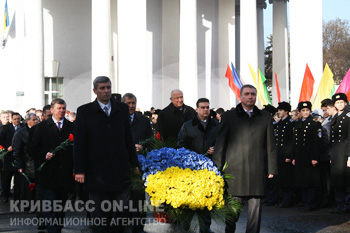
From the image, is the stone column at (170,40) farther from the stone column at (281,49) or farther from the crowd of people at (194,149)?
the crowd of people at (194,149)

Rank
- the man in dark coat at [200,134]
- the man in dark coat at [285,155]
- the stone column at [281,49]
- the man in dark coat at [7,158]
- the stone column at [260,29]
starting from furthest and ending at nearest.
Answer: the stone column at [260,29] < the stone column at [281,49] < the man in dark coat at [7,158] < the man in dark coat at [285,155] < the man in dark coat at [200,134]

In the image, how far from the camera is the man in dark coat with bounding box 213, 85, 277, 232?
7.96 metres

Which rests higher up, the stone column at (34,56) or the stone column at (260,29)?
the stone column at (260,29)

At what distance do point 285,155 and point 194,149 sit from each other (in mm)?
4545

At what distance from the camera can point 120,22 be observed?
30.2 meters

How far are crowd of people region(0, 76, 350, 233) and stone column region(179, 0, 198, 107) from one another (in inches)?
631

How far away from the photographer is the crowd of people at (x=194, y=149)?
689 cm

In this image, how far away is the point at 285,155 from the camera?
13453mm

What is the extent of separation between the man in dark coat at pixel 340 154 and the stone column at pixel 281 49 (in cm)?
2653

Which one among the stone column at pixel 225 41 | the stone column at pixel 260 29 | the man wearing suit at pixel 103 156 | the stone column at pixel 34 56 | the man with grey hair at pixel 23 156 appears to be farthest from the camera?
the stone column at pixel 260 29

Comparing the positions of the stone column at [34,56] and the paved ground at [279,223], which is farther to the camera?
the stone column at [34,56]

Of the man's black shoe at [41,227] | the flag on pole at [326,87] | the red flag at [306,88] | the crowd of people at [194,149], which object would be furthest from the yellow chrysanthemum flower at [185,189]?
the red flag at [306,88]

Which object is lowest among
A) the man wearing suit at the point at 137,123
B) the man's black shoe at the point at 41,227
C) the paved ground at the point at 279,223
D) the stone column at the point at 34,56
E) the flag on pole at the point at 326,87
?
the paved ground at the point at 279,223

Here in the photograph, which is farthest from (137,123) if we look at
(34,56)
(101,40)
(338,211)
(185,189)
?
(34,56)
